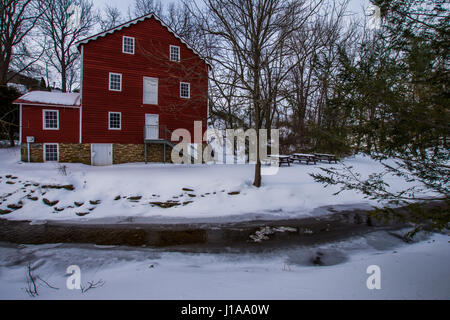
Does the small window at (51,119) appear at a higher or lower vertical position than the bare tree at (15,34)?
lower

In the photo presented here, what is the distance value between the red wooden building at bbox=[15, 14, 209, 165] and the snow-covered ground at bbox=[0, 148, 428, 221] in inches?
170

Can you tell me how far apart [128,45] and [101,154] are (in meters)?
8.10

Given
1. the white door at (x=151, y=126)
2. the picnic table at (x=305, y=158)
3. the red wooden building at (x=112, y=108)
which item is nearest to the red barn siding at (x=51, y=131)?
the red wooden building at (x=112, y=108)

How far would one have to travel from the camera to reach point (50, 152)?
1589cm

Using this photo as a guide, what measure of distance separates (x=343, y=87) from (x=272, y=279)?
3.37 meters

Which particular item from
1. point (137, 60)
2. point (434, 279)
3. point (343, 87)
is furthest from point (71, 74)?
point (434, 279)

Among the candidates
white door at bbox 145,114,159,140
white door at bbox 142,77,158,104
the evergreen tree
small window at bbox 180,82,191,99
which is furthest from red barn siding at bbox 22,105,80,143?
the evergreen tree

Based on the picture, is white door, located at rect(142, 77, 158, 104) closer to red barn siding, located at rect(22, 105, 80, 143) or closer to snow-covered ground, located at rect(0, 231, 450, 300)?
red barn siding, located at rect(22, 105, 80, 143)

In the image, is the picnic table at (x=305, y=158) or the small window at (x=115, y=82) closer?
the small window at (x=115, y=82)

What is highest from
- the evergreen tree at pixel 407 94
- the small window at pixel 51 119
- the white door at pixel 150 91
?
the white door at pixel 150 91

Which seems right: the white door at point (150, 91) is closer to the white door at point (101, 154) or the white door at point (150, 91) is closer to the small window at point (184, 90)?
the small window at point (184, 90)

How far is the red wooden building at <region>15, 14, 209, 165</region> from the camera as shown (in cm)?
1566

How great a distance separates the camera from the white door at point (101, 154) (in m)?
16.2

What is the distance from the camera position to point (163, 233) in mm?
7086
